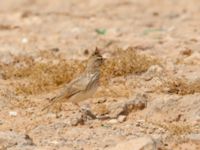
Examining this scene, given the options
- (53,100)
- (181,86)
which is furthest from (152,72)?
(53,100)

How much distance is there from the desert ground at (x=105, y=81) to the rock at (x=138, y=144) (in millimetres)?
12

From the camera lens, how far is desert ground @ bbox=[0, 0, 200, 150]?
9.12m

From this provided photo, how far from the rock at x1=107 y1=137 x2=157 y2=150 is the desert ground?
0.5 inches

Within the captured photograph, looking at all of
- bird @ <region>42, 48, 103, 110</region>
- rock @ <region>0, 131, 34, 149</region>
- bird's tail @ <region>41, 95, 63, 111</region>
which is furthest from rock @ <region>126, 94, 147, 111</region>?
rock @ <region>0, 131, 34, 149</region>

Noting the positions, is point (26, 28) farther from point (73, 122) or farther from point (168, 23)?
point (73, 122)

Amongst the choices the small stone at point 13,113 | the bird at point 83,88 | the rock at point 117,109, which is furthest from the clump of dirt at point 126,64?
the small stone at point 13,113

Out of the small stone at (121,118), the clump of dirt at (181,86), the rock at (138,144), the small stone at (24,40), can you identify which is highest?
the small stone at (24,40)

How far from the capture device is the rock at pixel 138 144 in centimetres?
832

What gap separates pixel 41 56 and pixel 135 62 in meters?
1.97

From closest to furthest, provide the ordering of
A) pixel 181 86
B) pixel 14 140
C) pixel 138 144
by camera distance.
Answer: pixel 138 144
pixel 14 140
pixel 181 86

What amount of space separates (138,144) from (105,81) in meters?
3.20

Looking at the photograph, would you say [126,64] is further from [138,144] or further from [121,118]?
[138,144]

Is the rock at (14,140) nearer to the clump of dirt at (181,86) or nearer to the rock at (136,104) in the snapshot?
the rock at (136,104)

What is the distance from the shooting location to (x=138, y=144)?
27.5ft
